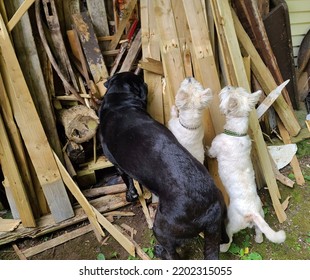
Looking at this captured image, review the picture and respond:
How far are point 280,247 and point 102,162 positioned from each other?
1863 millimetres

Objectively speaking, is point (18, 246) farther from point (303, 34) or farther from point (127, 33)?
point (303, 34)

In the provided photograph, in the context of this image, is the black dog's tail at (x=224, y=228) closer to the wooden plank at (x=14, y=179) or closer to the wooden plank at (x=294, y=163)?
the wooden plank at (x=294, y=163)

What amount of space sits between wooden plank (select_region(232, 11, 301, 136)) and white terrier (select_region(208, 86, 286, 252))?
881 mm

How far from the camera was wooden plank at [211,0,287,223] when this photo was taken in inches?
110

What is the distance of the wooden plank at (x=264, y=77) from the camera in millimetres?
3130

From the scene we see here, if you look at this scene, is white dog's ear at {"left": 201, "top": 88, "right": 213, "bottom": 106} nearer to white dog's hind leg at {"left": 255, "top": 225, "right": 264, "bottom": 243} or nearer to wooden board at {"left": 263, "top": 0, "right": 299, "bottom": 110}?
white dog's hind leg at {"left": 255, "top": 225, "right": 264, "bottom": 243}

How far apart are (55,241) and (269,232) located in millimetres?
1875

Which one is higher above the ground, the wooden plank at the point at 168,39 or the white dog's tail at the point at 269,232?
the wooden plank at the point at 168,39

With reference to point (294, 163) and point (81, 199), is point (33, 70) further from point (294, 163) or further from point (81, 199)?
point (294, 163)

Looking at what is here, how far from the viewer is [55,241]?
2.89 metres

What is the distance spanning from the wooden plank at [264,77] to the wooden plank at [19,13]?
6.15 ft

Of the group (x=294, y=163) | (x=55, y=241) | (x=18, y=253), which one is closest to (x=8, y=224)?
(x=18, y=253)

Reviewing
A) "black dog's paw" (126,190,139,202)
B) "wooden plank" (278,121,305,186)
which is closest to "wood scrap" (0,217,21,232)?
"black dog's paw" (126,190,139,202)

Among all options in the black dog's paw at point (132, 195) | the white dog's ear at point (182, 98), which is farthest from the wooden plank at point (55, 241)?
the white dog's ear at point (182, 98)
